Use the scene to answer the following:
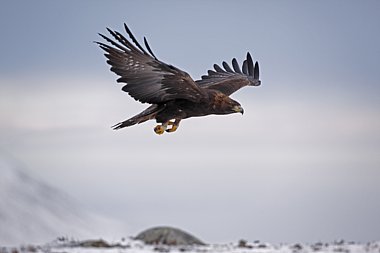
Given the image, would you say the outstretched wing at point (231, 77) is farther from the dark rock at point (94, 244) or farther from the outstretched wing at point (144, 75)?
the dark rock at point (94, 244)

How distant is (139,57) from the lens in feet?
42.4

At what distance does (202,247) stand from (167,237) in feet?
2.90

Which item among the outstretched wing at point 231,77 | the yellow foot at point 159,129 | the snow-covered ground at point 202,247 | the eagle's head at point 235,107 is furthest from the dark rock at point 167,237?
the outstretched wing at point 231,77

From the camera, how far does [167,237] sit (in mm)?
13812

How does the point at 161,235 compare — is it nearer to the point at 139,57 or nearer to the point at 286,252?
the point at 286,252

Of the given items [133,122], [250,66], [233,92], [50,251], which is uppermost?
[250,66]

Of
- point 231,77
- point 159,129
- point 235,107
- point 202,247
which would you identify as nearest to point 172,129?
point 159,129

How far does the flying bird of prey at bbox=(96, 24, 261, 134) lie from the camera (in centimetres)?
1291

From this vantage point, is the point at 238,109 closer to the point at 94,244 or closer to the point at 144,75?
the point at 144,75

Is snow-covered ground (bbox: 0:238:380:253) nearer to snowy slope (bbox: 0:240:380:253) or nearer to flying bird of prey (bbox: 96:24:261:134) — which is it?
snowy slope (bbox: 0:240:380:253)

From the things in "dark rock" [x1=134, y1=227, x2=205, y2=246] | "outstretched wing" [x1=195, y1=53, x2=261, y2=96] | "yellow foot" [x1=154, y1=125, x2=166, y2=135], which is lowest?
"dark rock" [x1=134, y1=227, x2=205, y2=246]

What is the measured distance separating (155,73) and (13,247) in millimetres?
3638

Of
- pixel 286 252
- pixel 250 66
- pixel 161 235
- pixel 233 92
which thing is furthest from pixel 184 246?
pixel 250 66

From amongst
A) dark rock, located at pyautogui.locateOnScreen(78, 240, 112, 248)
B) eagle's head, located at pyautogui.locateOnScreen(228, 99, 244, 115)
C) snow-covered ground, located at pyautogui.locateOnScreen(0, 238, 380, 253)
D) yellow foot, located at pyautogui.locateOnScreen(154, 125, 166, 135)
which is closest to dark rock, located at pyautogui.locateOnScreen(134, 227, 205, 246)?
snow-covered ground, located at pyautogui.locateOnScreen(0, 238, 380, 253)
